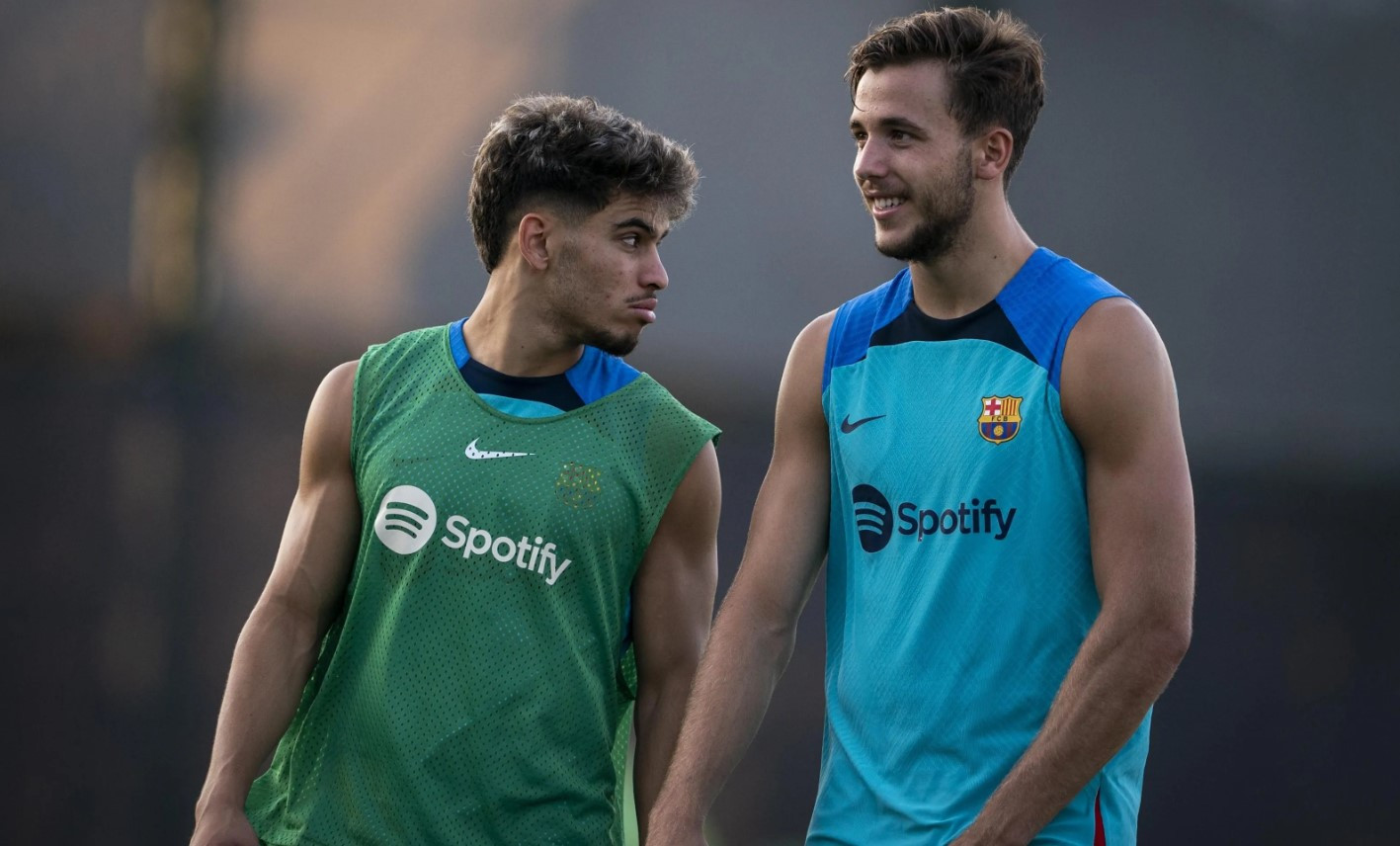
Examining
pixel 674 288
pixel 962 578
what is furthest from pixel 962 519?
pixel 674 288

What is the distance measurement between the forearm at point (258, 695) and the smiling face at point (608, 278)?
0.66 m

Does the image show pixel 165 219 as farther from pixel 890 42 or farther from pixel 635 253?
pixel 890 42

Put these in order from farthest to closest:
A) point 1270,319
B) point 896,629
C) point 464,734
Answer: point 1270,319
point 464,734
point 896,629

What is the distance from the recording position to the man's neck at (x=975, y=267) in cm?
234

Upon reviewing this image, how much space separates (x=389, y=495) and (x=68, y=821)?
2660 mm

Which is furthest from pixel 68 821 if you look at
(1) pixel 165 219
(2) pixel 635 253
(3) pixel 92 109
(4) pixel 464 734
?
(2) pixel 635 253

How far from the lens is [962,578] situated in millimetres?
2221

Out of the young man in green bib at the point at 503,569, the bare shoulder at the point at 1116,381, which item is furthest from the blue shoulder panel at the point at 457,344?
the bare shoulder at the point at 1116,381

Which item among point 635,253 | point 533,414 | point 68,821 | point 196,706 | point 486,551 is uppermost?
point 635,253

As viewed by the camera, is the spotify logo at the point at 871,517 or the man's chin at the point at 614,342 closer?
the spotify logo at the point at 871,517

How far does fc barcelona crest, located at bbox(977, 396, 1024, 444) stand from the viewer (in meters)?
2.21

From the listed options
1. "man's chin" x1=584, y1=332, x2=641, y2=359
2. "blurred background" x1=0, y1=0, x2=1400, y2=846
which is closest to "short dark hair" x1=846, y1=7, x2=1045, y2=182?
"man's chin" x1=584, y1=332, x2=641, y2=359

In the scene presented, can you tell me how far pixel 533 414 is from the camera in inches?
104

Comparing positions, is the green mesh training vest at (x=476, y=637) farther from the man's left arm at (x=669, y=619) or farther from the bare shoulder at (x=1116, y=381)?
the bare shoulder at (x=1116, y=381)
